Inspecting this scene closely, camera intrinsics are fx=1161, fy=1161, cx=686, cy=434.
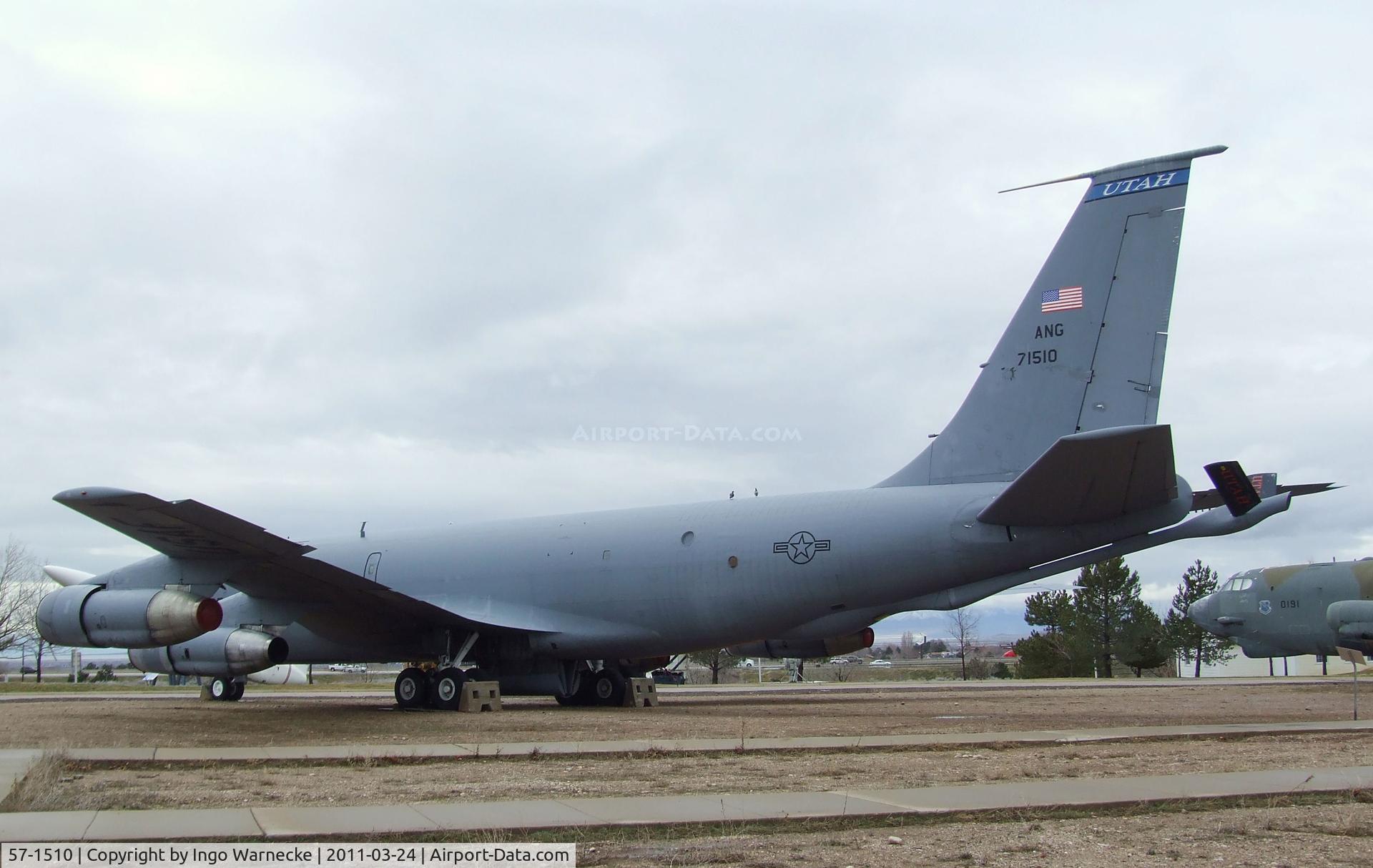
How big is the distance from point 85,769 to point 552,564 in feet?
36.2

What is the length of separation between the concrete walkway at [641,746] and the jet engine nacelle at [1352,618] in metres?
17.7

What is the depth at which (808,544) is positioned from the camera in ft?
56.5

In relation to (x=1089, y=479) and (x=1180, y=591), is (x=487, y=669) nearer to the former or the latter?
(x=1089, y=479)

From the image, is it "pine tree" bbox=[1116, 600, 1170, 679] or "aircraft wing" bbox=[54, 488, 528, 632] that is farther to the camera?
"pine tree" bbox=[1116, 600, 1170, 679]

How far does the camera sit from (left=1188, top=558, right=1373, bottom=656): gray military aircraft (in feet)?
99.0

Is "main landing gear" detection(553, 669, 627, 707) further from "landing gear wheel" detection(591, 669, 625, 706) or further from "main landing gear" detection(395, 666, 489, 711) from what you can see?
"main landing gear" detection(395, 666, 489, 711)

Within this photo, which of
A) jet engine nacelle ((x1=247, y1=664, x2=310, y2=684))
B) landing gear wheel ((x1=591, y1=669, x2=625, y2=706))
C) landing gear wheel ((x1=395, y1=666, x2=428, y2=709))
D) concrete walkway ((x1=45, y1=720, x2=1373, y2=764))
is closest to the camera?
concrete walkway ((x1=45, y1=720, x2=1373, y2=764))

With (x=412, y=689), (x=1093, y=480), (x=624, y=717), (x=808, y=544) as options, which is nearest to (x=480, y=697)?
(x=412, y=689)

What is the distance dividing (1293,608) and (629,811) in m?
30.5

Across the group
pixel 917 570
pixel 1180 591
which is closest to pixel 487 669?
pixel 917 570

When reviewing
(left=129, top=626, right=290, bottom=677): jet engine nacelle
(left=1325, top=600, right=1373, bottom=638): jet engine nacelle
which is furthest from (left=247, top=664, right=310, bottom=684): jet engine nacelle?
(left=1325, top=600, right=1373, bottom=638): jet engine nacelle

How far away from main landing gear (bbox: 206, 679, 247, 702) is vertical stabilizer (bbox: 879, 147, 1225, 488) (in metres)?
16.9

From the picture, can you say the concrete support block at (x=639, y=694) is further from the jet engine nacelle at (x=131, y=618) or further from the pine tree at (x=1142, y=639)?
the pine tree at (x=1142, y=639)

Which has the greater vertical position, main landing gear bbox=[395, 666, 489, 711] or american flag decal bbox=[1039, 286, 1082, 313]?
american flag decal bbox=[1039, 286, 1082, 313]
